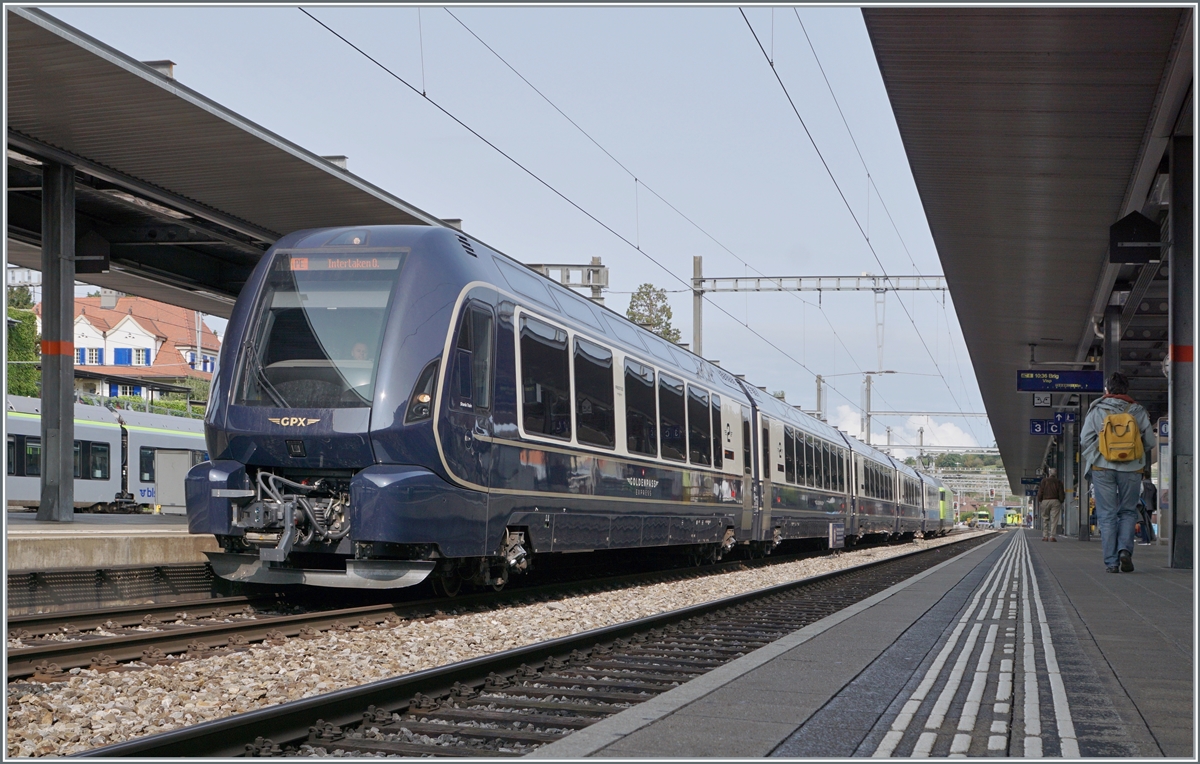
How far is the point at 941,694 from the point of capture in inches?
209

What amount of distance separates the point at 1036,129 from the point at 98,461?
2447 cm

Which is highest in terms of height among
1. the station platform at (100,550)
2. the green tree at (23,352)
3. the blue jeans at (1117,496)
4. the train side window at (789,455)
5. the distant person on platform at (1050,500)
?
the green tree at (23,352)

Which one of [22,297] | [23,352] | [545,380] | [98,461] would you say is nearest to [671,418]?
[545,380]

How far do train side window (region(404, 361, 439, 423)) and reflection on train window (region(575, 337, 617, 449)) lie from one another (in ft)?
8.98

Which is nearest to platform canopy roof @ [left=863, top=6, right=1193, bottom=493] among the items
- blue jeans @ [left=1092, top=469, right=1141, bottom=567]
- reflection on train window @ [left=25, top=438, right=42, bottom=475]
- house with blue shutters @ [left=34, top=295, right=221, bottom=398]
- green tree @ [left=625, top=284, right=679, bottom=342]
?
blue jeans @ [left=1092, top=469, right=1141, bottom=567]

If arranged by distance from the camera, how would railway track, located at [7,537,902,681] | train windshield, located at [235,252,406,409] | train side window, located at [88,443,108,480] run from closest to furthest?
railway track, located at [7,537,902,681] → train windshield, located at [235,252,406,409] → train side window, located at [88,443,108,480]

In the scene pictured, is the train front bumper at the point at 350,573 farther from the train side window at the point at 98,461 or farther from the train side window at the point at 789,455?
the train side window at the point at 98,461

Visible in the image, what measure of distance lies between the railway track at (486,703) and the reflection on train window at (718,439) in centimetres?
820

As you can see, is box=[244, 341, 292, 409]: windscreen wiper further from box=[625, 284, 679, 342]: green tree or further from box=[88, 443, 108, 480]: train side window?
box=[625, 284, 679, 342]: green tree

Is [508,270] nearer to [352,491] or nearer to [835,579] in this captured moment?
[352,491]

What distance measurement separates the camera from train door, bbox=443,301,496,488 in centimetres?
903

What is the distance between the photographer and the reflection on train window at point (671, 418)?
1424 centimetres

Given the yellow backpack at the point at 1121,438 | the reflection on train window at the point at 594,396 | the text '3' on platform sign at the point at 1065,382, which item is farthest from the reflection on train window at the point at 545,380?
the text '3' on platform sign at the point at 1065,382

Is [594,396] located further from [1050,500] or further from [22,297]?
[22,297]
